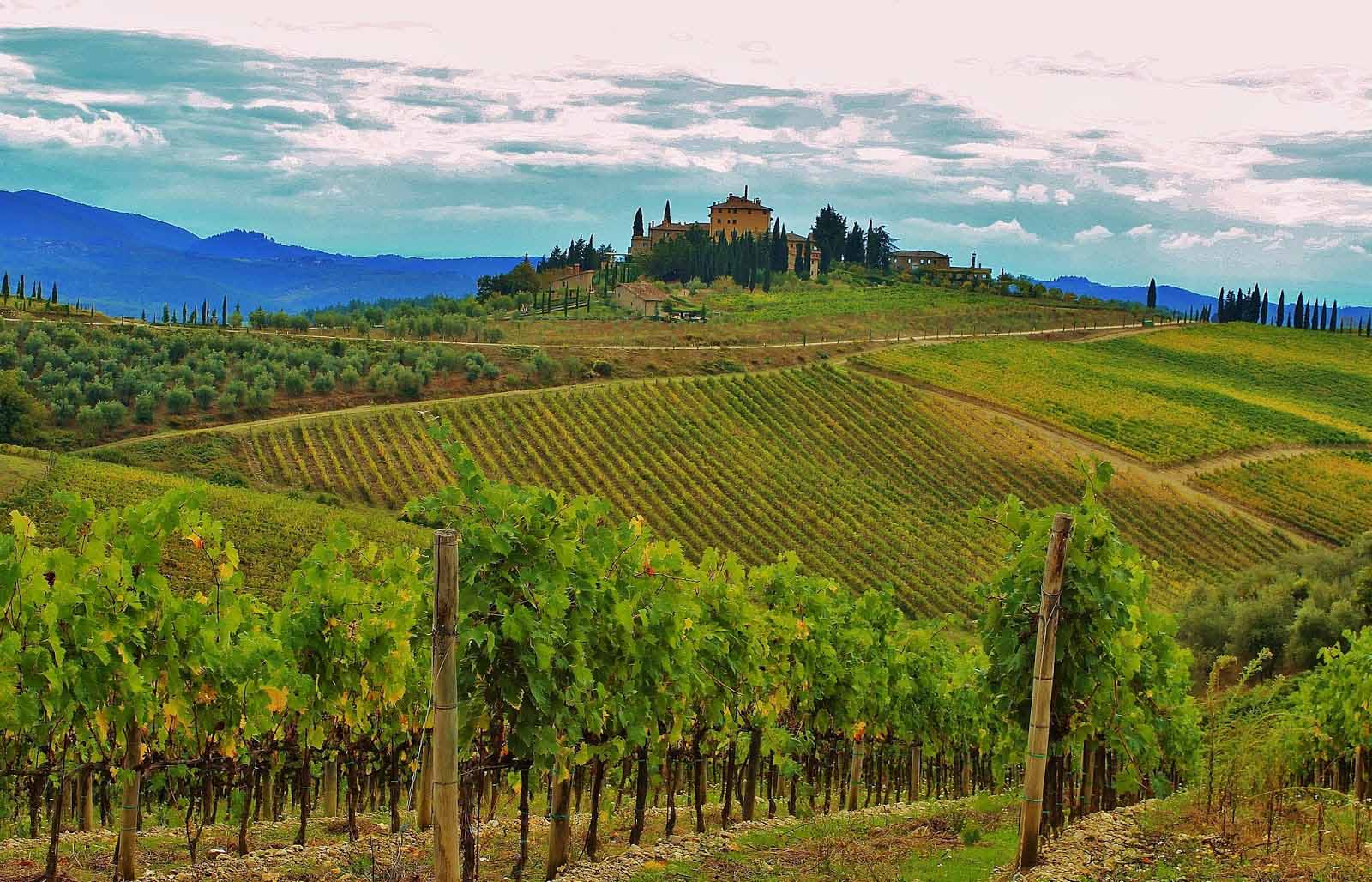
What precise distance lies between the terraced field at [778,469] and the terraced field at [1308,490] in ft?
10.9

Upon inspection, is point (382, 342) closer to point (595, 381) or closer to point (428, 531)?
point (595, 381)

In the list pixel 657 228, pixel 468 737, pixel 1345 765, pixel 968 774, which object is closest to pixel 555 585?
pixel 468 737

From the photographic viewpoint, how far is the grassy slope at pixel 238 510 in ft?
113

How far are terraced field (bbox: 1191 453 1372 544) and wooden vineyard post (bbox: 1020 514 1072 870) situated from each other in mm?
53426

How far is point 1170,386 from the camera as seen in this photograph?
8100 centimetres

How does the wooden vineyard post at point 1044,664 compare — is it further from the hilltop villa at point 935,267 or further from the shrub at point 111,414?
the hilltop villa at point 935,267

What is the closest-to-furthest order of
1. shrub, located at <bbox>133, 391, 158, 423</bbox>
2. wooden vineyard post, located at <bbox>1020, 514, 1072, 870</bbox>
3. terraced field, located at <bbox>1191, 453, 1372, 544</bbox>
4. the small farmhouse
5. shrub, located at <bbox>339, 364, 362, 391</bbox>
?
1. wooden vineyard post, located at <bbox>1020, 514, 1072, 870</bbox>
2. shrub, located at <bbox>133, 391, 158, 423</bbox>
3. terraced field, located at <bbox>1191, 453, 1372, 544</bbox>
4. shrub, located at <bbox>339, 364, 362, 391</bbox>
5. the small farmhouse

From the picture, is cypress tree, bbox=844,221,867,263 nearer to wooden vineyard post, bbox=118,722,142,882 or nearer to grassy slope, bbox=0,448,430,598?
grassy slope, bbox=0,448,430,598

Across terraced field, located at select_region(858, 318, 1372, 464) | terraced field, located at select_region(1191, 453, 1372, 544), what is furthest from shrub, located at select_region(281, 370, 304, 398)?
terraced field, located at select_region(1191, 453, 1372, 544)

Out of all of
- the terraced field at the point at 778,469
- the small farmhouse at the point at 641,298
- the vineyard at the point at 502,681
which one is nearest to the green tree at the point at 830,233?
the small farmhouse at the point at 641,298

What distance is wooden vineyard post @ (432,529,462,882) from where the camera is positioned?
20.8 feet

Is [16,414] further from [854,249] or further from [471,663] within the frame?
[854,249]

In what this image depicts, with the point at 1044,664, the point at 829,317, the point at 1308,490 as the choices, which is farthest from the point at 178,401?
the point at 829,317

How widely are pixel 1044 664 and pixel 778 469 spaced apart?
48.6 m
